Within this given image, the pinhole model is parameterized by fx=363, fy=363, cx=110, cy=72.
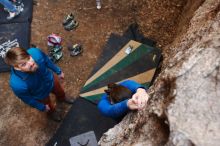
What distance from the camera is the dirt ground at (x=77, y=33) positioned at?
6480 mm

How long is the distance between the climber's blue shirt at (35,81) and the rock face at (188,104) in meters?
2.08

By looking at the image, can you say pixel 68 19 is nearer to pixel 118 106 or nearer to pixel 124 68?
pixel 124 68

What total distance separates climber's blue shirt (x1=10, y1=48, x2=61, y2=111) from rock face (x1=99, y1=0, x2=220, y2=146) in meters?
2.08

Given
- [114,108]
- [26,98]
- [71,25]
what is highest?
[114,108]

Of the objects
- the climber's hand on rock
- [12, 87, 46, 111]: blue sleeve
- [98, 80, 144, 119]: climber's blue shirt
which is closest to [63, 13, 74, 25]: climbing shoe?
[12, 87, 46, 111]: blue sleeve

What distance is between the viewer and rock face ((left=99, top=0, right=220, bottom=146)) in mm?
2711

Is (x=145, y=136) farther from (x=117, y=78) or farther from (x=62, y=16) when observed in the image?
(x=62, y=16)

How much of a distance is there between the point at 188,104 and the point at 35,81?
2.87 metres

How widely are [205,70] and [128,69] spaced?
3.68 meters

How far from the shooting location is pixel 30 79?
502 centimetres

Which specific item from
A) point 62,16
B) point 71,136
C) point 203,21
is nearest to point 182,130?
point 203,21

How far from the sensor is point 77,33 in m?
7.39

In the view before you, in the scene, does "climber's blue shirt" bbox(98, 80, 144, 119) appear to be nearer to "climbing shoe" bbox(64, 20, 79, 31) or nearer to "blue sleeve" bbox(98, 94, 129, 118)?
"blue sleeve" bbox(98, 94, 129, 118)

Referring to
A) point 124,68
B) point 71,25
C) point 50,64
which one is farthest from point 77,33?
point 50,64
